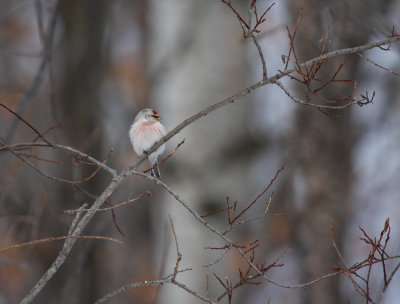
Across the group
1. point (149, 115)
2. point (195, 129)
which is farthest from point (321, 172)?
point (149, 115)

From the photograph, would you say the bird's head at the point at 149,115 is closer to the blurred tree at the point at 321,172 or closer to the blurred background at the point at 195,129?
the blurred background at the point at 195,129

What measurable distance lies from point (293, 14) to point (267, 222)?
153 inches

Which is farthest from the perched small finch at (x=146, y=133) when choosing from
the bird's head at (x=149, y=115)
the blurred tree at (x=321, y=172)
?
the blurred tree at (x=321, y=172)

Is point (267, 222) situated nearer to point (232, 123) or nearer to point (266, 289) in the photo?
point (266, 289)

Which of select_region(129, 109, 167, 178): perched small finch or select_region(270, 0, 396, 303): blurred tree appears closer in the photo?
select_region(129, 109, 167, 178): perched small finch

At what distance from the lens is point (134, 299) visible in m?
8.79

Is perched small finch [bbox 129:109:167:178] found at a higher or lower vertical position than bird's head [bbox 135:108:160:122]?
lower

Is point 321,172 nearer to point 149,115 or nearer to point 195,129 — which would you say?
point 195,129

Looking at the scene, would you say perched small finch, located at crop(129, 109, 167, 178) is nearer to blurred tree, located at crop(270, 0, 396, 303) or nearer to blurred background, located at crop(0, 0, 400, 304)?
blurred background, located at crop(0, 0, 400, 304)

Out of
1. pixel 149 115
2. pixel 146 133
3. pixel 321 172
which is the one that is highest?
pixel 321 172

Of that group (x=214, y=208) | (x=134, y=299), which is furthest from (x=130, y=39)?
(x=214, y=208)

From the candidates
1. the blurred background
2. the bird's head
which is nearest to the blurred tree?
the blurred background

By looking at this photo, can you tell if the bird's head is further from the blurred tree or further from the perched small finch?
the blurred tree

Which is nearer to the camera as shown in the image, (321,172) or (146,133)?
(146,133)
